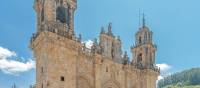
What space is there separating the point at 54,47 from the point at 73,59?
2.97 meters

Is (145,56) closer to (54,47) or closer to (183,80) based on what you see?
(54,47)

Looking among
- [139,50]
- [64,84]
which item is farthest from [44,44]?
[139,50]

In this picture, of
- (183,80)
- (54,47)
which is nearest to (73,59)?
(54,47)

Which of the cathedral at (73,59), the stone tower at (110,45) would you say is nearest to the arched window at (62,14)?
the cathedral at (73,59)

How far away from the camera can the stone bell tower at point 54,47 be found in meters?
41.8

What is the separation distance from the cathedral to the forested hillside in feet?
399

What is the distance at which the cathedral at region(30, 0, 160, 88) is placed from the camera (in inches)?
1666

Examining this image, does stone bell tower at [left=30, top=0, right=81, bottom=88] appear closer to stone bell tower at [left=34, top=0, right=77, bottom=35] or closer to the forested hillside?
stone bell tower at [left=34, top=0, right=77, bottom=35]

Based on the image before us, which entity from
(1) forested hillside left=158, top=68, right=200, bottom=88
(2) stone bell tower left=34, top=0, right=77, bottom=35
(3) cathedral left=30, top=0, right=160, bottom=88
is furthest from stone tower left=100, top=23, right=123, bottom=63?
(1) forested hillside left=158, top=68, right=200, bottom=88

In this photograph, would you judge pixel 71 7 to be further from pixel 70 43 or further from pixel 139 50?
pixel 139 50

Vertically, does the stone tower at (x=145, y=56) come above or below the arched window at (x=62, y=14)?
below

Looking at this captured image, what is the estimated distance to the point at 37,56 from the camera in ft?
145

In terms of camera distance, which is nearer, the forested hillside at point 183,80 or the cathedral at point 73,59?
the cathedral at point 73,59

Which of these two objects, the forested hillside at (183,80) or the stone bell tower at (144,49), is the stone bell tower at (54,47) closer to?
the stone bell tower at (144,49)
